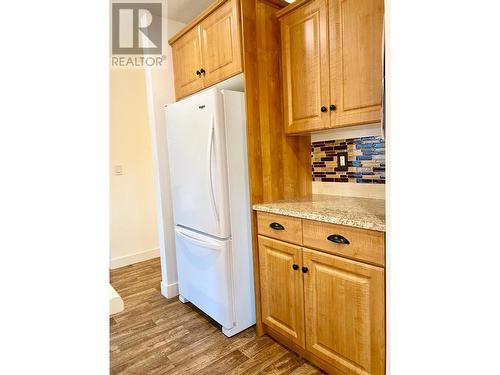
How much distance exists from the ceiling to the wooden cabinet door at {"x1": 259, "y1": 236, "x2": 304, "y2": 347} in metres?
2.01

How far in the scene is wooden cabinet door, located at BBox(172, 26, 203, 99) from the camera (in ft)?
7.09

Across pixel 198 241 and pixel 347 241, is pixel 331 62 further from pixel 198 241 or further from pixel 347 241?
pixel 198 241

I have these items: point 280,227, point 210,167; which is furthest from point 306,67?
point 280,227

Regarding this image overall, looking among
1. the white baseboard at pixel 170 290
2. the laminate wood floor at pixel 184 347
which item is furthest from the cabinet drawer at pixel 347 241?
the white baseboard at pixel 170 290

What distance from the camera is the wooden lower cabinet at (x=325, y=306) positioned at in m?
1.28

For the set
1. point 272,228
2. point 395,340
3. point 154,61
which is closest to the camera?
point 395,340

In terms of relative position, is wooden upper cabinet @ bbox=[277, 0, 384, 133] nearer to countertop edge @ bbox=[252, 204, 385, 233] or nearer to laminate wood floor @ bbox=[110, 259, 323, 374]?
countertop edge @ bbox=[252, 204, 385, 233]

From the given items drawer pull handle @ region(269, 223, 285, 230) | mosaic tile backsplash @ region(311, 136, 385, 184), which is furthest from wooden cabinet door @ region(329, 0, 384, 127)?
drawer pull handle @ region(269, 223, 285, 230)

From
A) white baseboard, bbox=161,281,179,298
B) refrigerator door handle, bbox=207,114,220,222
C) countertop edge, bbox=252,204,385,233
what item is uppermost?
refrigerator door handle, bbox=207,114,220,222

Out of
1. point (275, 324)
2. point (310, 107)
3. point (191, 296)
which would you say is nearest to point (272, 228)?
point (275, 324)

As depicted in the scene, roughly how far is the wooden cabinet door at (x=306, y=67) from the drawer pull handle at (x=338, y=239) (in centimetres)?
70

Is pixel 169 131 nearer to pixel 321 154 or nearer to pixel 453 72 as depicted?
pixel 321 154

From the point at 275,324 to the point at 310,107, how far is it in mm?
1428
